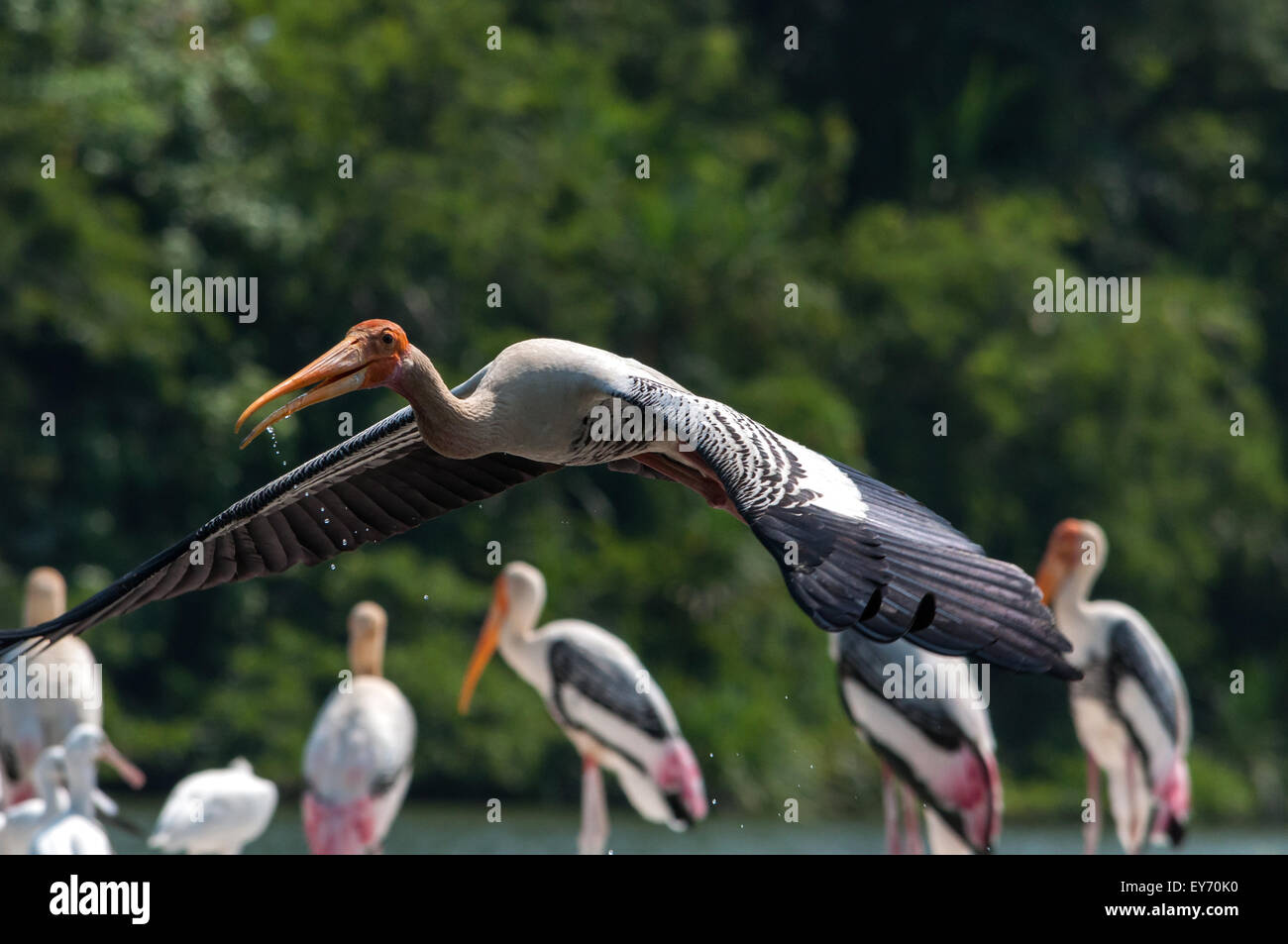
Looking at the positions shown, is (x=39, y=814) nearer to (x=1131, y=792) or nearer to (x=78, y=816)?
(x=78, y=816)

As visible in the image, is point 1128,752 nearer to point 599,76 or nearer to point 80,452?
point 80,452

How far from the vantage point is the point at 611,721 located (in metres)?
10.7

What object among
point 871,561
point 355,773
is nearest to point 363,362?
point 871,561

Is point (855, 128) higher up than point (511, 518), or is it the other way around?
point (855, 128)

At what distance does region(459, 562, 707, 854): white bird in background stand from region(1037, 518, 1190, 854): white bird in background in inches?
73.5

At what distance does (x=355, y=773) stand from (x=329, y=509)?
3.48 meters

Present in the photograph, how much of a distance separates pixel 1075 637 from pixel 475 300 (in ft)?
30.5

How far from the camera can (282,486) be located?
6176 millimetres

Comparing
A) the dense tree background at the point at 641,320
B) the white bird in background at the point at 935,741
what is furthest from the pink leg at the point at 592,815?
the dense tree background at the point at 641,320

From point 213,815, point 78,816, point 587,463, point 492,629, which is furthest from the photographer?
point 492,629

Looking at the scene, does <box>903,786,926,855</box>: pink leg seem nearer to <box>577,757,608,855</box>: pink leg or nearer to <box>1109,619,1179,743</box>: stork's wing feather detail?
<box>1109,619,1179,743</box>: stork's wing feather detail

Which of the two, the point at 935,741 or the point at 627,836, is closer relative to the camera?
the point at 935,741
